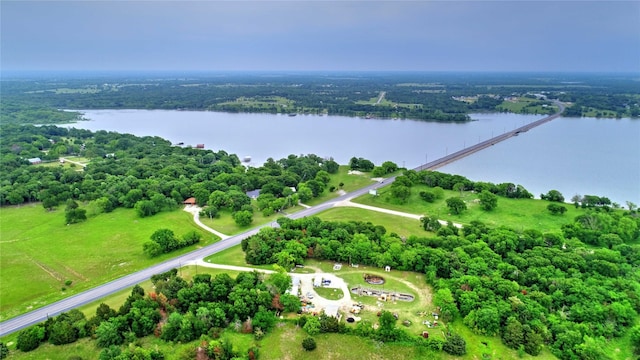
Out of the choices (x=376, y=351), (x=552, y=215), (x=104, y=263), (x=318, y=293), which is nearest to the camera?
(x=376, y=351)

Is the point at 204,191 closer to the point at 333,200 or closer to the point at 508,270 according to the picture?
the point at 333,200

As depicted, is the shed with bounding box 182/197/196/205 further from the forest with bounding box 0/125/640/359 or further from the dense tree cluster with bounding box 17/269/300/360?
the dense tree cluster with bounding box 17/269/300/360

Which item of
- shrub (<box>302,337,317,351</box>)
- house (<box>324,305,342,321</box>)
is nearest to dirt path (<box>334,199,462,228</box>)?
house (<box>324,305,342,321</box>)

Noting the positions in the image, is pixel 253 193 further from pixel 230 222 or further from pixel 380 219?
pixel 380 219

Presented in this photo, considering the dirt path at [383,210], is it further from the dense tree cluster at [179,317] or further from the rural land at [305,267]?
the dense tree cluster at [179,317]

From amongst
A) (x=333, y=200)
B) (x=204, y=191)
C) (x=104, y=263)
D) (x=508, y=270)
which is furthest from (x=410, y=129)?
(x=104, y=263)

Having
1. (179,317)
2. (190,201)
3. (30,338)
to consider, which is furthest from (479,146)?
(30,338)
